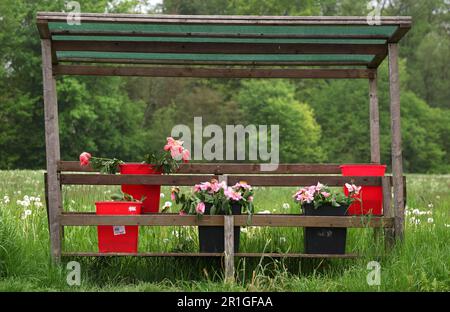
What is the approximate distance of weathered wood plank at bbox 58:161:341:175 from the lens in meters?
7.55

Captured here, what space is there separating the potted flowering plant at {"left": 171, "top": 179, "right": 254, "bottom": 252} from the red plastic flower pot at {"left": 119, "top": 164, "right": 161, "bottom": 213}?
1.74ft

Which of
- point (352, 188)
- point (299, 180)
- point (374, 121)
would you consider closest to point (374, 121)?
point (374, 121)

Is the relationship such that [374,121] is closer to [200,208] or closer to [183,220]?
[200,208]

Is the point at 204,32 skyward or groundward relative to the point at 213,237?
skyward

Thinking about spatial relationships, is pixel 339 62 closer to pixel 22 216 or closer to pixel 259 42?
pixel 259 42

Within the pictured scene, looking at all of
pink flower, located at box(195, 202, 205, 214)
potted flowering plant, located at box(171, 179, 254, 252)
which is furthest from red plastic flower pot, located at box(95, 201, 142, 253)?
pink flower, located at box(195, 202, 205, 214)

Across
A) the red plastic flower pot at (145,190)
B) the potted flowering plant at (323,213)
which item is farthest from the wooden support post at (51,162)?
the potted flowering plant at (323,213)

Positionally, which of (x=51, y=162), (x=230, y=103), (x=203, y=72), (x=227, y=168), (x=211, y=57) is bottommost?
(x=227, y=168)

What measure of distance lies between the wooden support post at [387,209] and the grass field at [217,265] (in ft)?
0.32

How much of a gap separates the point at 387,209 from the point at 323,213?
67 cm

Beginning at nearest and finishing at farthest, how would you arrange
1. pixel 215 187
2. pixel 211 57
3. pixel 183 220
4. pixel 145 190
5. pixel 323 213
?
pixel 183 220 → pixel 215 187 → pixel 323 213 → pixel 145 190 → pixel 211 57

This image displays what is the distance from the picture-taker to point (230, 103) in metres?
38.6

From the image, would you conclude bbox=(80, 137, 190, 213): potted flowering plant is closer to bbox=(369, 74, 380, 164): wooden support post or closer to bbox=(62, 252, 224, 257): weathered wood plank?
bbox=(62, 252, 224, 257): weathered wood plank

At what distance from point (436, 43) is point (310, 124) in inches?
400
